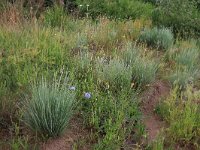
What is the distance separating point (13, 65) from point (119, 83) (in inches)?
51.6

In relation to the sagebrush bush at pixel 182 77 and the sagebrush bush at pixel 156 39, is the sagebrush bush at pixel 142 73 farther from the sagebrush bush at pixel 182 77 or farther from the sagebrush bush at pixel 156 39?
the sagebrush bush at pixel 156 39

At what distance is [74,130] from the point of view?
411cm

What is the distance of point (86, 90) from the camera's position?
4480 mm

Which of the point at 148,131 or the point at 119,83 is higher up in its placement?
the point at 119,83

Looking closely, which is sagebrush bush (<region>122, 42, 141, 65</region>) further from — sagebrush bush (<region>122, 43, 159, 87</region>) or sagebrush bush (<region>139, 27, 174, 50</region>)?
sagebrush bush (<region>139, 27, 174, 50</region>)

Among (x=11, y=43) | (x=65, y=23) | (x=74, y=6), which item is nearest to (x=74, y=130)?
(x=11, y=43)

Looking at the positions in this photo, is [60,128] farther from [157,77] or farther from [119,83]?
[157,77]

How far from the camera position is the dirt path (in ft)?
14.7

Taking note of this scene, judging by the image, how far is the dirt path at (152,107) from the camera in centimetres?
447

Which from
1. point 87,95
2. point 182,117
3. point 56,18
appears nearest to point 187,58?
point 182,117

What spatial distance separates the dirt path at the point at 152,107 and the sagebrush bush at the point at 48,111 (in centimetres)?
102

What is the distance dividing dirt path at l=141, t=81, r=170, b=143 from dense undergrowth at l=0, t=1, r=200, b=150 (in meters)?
0.08

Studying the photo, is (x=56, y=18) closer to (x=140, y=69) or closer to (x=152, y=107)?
(x=140, y=69)

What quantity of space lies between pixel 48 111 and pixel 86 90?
0.82 m
